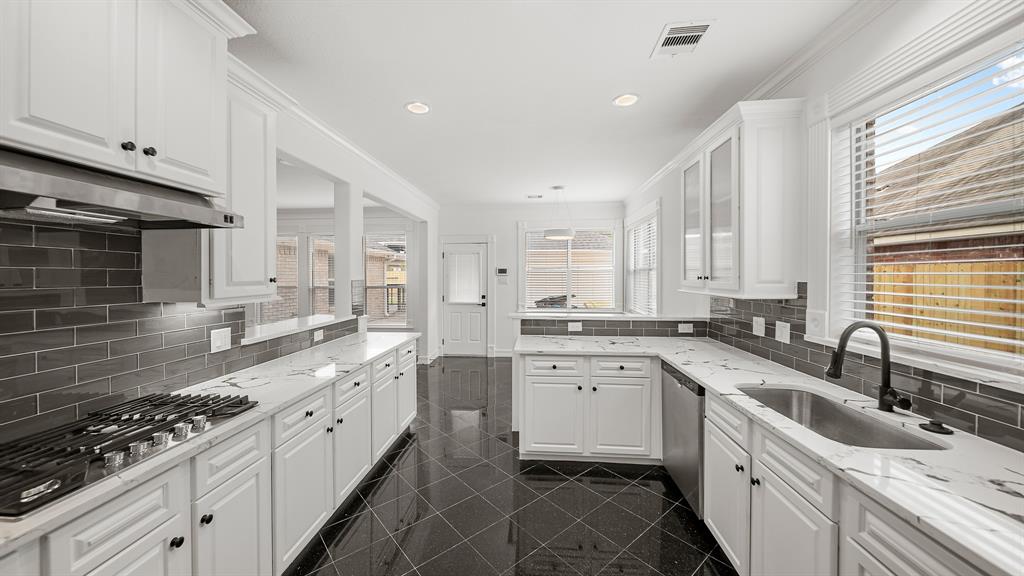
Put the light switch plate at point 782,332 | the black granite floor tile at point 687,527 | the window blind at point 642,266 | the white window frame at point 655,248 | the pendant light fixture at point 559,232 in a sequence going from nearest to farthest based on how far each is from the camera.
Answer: the black granite floor tile at point 687,527, the light switch plate at point 782,332, the white window frame at point 655,248, the window blind at point 642,266, the pendant light fixture at point 559,232

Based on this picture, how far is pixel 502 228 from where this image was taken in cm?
680

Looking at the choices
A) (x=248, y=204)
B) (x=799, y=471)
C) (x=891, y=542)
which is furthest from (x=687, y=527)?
(x=248, y=204)

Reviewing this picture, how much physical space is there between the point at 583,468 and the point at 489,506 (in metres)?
0.82

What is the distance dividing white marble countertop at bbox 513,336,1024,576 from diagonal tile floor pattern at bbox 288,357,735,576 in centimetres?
94

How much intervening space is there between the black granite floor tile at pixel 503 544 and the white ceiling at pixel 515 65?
2699 mm

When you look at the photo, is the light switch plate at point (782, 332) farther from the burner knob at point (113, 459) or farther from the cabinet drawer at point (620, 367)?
the burner knob at point (113, 459)

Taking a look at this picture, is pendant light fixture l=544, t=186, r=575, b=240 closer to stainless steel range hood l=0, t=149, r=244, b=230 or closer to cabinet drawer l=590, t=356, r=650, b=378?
cabinet drawer l=590, t=356, r=650, b=378

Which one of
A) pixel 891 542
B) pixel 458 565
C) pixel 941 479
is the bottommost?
pixel 458 565

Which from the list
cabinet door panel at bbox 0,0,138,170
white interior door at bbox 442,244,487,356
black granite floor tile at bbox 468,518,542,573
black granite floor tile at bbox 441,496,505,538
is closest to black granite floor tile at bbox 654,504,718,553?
black granite floor tile at bbox 468,518,542,573

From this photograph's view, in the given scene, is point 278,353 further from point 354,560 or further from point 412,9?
point 412,9

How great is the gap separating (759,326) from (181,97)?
10.9 ft

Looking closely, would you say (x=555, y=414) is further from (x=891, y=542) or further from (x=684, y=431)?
(x=891, y=542)

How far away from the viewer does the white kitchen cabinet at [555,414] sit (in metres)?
2.91

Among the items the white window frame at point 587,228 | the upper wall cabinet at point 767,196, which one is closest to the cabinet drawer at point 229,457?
the upper wall cabinet at point 767,196
